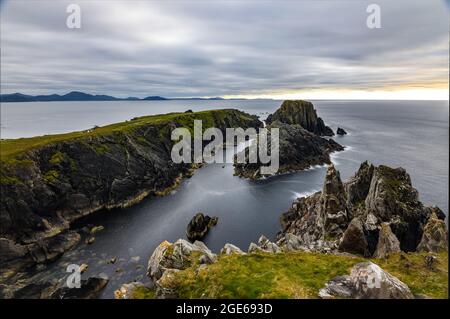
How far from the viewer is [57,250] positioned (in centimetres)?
5441

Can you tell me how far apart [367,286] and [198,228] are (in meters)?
46.6

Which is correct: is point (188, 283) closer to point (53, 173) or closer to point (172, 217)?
point (172, 217)

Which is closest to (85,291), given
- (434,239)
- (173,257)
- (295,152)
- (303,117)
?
(173,257)

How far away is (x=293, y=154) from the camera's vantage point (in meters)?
116

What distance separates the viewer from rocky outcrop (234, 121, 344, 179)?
10894 cm

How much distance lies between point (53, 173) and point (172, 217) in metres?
34.0

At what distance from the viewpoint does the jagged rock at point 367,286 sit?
18438mm

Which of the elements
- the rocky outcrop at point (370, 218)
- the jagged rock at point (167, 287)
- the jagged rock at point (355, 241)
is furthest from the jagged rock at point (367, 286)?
the jagged rock at point (355, 241)

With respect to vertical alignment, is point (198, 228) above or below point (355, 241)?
below

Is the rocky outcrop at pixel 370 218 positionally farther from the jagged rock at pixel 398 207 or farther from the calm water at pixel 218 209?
the calm water at pixel 218 209

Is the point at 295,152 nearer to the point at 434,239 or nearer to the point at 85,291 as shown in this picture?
the point at 434,239

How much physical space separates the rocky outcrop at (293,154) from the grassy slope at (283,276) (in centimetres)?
7573

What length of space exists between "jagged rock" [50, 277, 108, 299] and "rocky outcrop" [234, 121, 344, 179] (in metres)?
67.3

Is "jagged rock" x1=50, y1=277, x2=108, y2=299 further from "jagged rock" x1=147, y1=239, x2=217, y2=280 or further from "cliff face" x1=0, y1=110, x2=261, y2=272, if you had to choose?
"jagged rock" x1=147, y1=239, x2=217, y2=280
